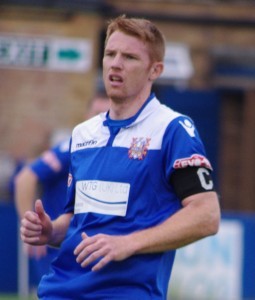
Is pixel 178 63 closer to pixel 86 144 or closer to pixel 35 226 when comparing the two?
pixel 86 144

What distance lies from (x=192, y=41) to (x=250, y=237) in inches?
281

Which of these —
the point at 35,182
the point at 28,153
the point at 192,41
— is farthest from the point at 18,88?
the point at 35,182

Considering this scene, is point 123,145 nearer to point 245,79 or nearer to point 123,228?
point 123,228

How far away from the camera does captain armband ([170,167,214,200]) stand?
528 cm

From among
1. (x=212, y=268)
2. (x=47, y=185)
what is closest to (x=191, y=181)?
(x=47, y=185)

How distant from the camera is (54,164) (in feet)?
30.4

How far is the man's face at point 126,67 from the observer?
18.1 ft

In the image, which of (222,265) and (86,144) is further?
→ (222,265)

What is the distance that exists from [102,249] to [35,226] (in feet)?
1.75

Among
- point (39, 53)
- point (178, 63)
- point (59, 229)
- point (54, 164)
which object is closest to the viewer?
point (59, 229)

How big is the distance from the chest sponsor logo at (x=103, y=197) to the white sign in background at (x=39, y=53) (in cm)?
1332

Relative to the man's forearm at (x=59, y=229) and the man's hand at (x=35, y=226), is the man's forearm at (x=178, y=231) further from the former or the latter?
the man's forearm at (x=59, y=229)

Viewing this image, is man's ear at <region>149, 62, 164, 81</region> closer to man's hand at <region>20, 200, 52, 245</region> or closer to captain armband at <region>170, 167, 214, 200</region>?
captain armband at <region>170, 167, 214, 200</region>

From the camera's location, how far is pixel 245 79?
21.2m
